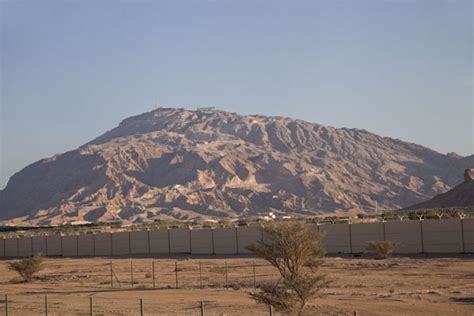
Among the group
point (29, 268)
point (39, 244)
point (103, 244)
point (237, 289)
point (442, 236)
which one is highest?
point (39, 244)

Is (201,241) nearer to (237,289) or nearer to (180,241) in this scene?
(180,241)

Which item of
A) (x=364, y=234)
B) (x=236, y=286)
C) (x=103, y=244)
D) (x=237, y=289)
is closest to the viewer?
(x=237, y=289)

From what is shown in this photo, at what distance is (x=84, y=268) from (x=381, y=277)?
32.2 metres

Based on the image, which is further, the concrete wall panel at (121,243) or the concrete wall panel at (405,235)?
the concrete wall panel at (121,243)

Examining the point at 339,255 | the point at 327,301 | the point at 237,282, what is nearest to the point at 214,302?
the point at 327,301

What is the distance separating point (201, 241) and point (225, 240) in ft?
12.3

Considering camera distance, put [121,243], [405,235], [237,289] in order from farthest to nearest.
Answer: [121,243], [405,235], [237,289]

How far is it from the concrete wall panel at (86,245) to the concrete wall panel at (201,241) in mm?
16321

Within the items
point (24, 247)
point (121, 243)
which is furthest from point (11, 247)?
point (121, 243)

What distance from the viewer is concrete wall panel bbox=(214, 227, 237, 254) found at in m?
71.2

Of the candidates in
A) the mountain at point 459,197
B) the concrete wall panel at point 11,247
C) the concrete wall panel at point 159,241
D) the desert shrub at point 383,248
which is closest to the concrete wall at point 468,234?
the desert shrub at point 383,248

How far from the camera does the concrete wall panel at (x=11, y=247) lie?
9400 centimetres

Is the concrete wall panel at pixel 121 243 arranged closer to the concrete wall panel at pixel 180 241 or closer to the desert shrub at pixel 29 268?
the concrete wall panel at pixel 180 241

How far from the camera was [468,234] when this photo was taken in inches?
2170
